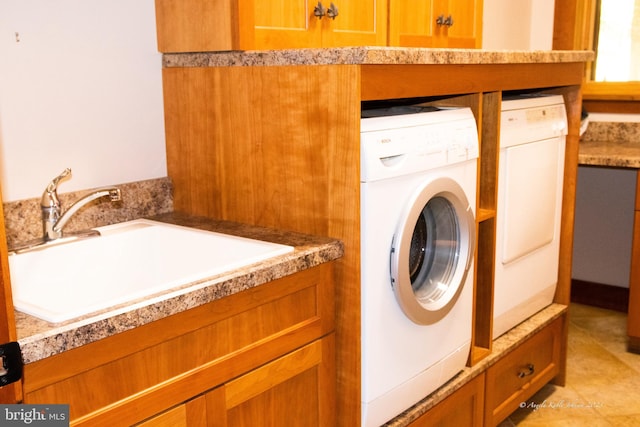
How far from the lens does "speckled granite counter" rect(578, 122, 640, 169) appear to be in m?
3.08

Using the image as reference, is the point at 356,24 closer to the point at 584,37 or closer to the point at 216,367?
the point at 216,367

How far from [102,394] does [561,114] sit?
205cm

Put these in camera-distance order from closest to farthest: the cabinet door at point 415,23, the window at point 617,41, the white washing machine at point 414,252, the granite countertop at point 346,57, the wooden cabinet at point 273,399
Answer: the wooden cabinet at point 273,399, the granite countertop at point 346,57, the white washing machine at point 414,252, the cabinet door at point 415,23, the window at point 617,41

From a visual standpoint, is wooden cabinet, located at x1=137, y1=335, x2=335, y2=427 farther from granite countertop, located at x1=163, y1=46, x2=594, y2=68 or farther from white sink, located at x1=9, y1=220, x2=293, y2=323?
granite countertop, located at x1=163, y1=46, x2=594, y2=68

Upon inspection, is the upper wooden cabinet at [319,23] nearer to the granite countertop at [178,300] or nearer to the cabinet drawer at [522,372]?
the granite countertop at [178,300]

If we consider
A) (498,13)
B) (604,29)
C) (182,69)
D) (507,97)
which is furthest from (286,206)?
(604,29)

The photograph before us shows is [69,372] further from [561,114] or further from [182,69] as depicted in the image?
[561,114]

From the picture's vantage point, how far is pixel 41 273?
171 cm

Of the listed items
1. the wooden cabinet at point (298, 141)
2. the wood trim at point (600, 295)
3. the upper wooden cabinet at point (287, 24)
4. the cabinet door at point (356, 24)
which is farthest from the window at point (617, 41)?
the cabinet door at point (356, 24)

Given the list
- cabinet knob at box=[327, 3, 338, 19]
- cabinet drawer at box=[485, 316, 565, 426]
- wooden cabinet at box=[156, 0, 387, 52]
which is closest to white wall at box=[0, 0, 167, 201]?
wooden cabinet at box=[156, 0, 387, 52]

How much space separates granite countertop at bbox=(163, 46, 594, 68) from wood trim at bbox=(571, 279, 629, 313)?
198 centimetres

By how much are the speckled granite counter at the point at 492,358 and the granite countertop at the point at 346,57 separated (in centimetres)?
98

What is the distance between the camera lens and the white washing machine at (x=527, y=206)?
2.38 m

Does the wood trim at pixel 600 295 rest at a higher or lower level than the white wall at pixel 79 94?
lower
